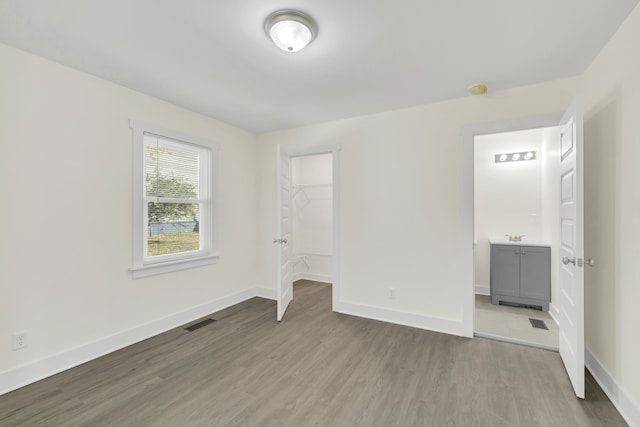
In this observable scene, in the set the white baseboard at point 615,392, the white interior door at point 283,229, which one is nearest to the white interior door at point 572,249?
the white baseboard at point 615,392

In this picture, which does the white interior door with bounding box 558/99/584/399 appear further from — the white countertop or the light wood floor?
the white countertop

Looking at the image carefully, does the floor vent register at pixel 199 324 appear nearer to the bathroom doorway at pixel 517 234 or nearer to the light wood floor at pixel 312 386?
the light wood floor at pixel 312 386

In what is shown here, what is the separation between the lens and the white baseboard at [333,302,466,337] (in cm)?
299

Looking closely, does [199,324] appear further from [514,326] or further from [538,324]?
[538,324]

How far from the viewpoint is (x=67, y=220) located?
7.75 ft

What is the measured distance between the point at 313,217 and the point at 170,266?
2.78 meters

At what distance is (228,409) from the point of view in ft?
6.14

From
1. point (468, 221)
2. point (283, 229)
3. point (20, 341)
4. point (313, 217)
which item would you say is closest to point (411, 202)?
point (468, 221)

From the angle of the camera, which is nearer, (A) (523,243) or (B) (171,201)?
(B) (171,201)

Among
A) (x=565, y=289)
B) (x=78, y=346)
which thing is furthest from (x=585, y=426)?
(x=78, y=346)

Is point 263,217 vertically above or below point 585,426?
above

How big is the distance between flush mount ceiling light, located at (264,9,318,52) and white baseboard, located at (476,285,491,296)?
424 centimetres

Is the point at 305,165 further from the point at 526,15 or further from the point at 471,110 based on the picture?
the point at 526,15

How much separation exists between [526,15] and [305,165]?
4051mm
